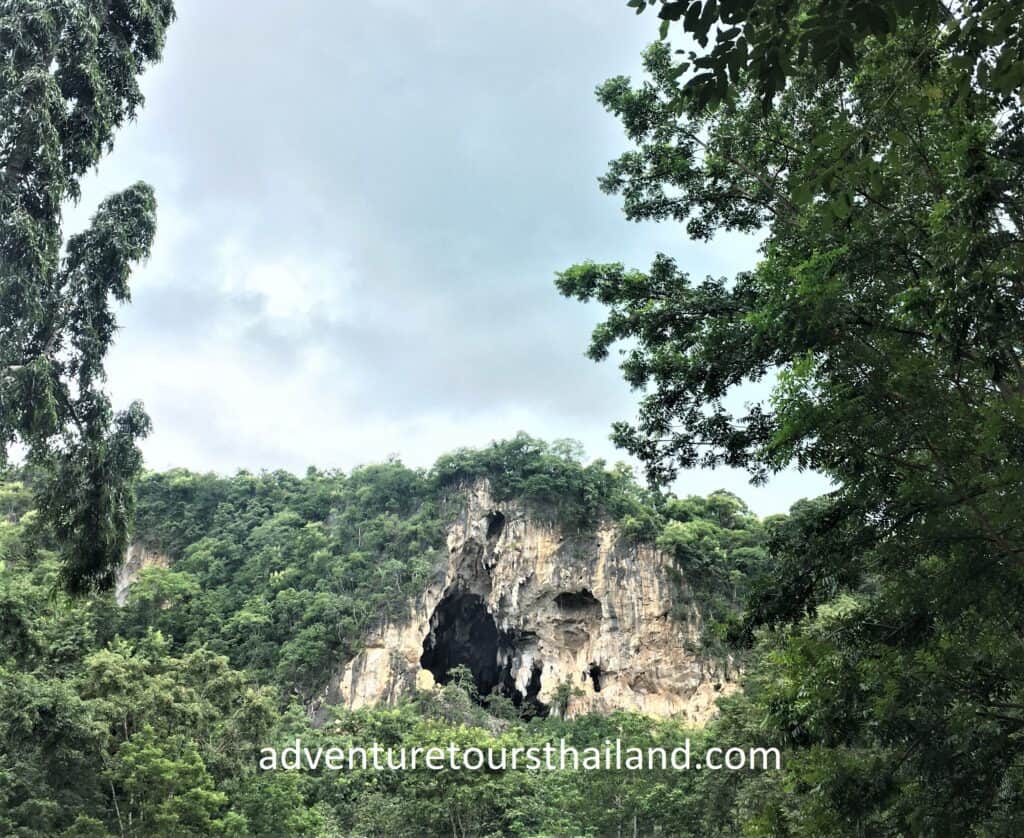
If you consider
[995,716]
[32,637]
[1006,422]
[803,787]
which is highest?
[1006,422]

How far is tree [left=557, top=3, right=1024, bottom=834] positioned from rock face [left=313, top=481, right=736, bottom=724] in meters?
27.0

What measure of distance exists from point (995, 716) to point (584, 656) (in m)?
30.7

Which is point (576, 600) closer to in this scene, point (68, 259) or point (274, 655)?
point (274, 655)

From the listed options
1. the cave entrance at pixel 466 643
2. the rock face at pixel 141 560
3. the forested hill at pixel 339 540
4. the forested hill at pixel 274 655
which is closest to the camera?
the forested hill at pixel 274 655

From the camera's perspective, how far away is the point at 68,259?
8.60 meters

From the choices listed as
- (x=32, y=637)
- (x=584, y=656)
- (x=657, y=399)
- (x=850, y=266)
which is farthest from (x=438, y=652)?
(x=850, y=266)

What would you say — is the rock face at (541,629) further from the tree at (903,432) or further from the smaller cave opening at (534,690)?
the tree at (903,432)

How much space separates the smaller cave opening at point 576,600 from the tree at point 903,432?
1154 inches

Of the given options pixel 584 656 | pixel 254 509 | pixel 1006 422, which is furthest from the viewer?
pixel 254 509

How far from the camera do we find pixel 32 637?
8.41m

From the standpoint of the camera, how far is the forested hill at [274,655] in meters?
11.5

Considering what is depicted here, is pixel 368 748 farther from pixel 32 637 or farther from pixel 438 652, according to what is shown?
pixel 32 637

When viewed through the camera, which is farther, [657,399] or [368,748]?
[368,748]

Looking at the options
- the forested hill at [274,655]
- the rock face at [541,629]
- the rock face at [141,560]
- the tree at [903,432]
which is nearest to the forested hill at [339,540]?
the forested hill at [274,655]
